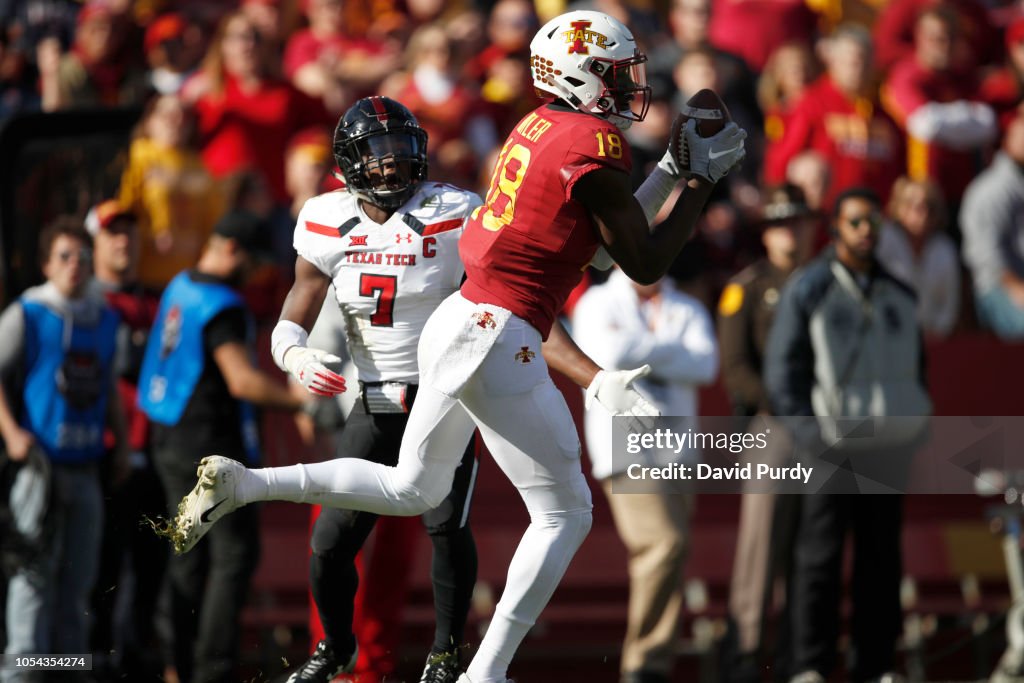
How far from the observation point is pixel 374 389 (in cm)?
646

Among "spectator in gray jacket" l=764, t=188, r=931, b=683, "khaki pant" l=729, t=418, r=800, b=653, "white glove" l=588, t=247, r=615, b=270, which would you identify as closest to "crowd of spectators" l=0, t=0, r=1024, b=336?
"spectator in gray jacket" l=764, t=188, r=931, b=683

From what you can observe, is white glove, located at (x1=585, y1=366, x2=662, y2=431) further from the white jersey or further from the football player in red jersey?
the white jersey

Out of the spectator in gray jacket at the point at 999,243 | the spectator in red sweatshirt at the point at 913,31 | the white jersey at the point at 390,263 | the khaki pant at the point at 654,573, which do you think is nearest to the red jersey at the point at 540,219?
the white jersey at the point at 390,263

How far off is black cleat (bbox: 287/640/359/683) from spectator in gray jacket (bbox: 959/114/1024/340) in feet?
18.5

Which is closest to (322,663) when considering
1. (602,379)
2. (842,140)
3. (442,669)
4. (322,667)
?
(322,667)

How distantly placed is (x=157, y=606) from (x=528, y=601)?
392 centimetres

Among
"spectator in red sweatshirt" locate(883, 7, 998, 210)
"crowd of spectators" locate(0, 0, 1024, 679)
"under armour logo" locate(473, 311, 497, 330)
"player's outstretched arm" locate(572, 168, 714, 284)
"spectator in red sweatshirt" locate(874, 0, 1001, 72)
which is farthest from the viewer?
"spectator in red sweatshirt" locate(874, 0, 1001, 72)

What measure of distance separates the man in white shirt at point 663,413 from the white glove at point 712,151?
274cm

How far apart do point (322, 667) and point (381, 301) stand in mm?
1404

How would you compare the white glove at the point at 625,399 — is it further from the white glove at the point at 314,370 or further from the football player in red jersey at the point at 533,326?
the white glove at the point at 314,370

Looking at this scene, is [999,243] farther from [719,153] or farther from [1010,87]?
[719,153]

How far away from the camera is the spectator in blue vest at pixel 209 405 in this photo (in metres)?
8.06

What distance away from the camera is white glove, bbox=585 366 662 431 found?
18.3ft

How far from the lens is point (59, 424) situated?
823 cm
